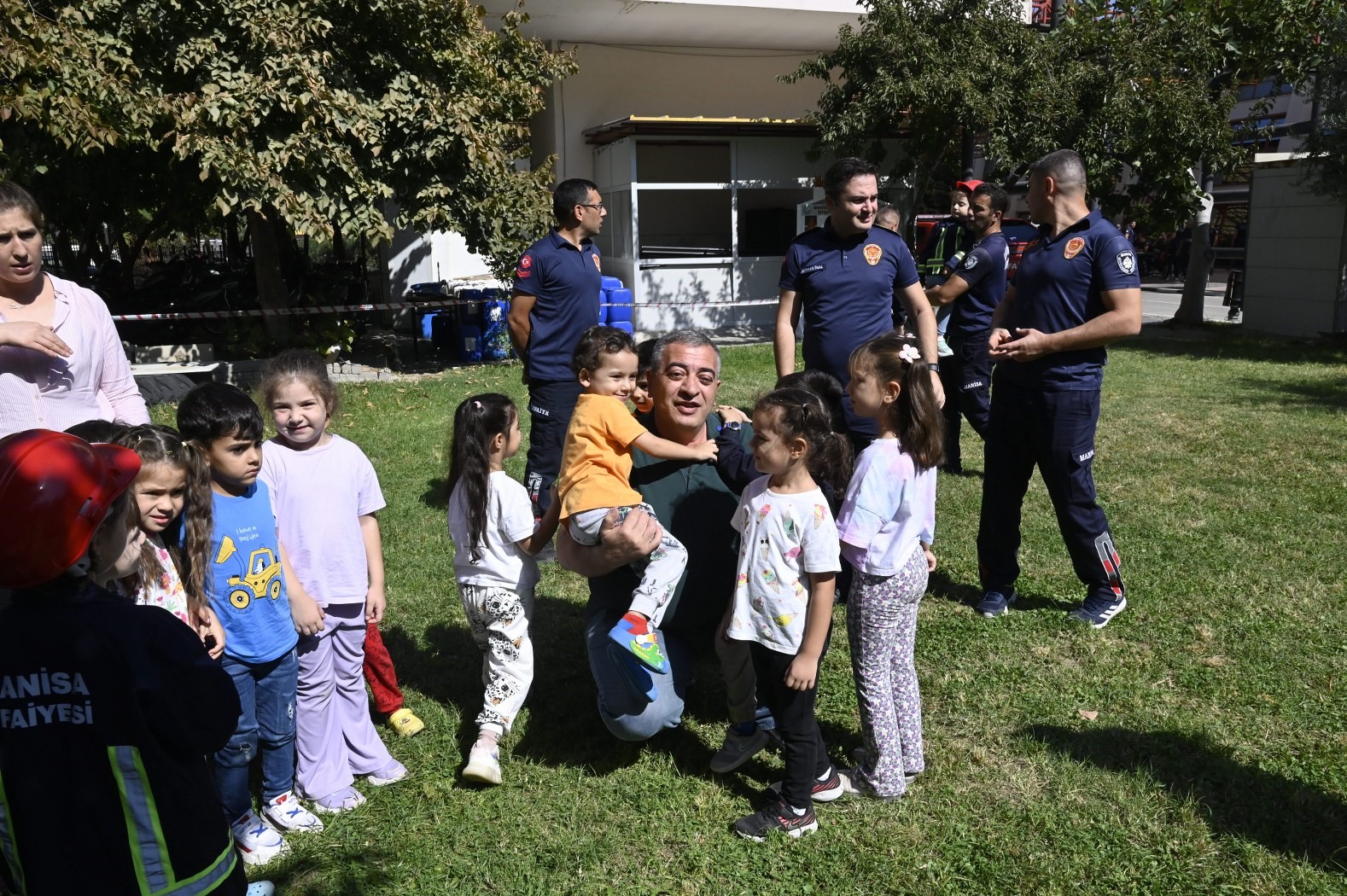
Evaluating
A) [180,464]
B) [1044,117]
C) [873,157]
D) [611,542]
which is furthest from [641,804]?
[873,157]

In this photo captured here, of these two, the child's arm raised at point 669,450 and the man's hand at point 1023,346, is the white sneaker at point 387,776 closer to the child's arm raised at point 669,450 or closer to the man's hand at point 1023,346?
the child's arm raised at point 669,450

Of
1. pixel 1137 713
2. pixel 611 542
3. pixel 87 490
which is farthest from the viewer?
pixel 1137 713

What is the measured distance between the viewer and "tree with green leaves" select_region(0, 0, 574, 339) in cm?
930

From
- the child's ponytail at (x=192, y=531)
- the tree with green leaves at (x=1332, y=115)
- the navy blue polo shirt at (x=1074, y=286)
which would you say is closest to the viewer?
the child's ponytail at (x=192, y=531)

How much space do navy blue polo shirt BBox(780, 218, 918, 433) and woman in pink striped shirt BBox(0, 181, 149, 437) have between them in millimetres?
2911

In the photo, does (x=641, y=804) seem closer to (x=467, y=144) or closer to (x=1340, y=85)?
(x=467, y=144)

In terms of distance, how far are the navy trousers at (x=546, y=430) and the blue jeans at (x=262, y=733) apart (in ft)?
7.80

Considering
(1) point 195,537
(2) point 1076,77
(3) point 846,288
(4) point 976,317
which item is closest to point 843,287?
(3) point 846,288

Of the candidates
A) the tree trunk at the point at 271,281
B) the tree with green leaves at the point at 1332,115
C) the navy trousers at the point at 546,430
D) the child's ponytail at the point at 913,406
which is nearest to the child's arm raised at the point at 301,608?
the child's ponytail at the point at 913,406

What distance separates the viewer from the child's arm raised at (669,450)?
334 cm

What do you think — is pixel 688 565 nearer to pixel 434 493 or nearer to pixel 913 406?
pixel 913 406

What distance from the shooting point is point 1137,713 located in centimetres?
380

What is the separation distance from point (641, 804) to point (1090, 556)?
2.52m

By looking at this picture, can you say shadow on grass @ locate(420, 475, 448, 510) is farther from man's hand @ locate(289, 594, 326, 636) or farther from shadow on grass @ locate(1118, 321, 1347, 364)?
shadow on grass @ locate(1118, 321, 1347, 364)
